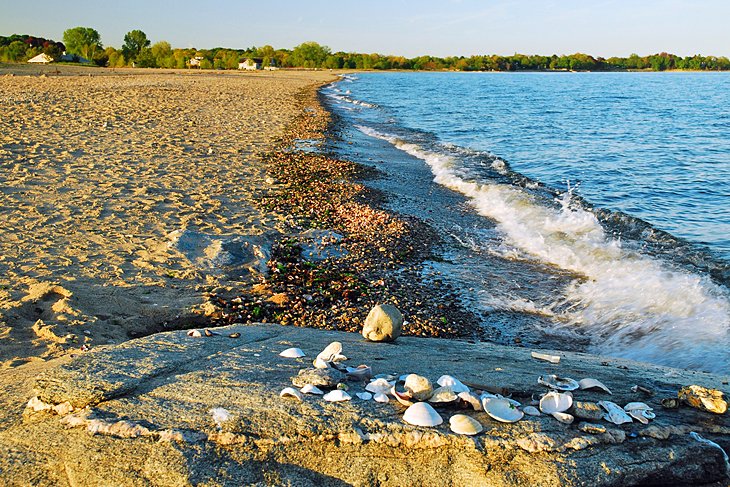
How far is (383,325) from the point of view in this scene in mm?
4891

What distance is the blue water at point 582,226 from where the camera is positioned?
638 centimetres

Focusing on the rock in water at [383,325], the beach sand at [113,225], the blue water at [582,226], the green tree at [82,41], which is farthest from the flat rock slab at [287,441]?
the green tree at [82,41]

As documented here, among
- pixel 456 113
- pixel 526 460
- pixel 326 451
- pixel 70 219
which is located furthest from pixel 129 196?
pixel 456 113

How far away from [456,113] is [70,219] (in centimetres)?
3030

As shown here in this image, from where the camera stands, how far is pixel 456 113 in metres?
35.3

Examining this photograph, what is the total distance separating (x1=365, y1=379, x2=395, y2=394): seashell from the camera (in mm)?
3254

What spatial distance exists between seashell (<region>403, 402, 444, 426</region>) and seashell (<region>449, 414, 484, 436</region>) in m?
0.07

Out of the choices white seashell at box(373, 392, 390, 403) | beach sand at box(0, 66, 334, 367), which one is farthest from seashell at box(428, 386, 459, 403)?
beach sand at box(0, 66, 334, 367)

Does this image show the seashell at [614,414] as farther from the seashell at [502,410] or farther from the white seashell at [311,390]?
the white seashell at [311,390]

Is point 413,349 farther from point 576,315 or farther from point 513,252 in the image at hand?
point 513,252

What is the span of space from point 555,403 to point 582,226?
8.08m

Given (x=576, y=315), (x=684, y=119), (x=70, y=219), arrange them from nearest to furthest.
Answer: (x=576, y=315) → (x=70, y=219) → (x=684, y=119)

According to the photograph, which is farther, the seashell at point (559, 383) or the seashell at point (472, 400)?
the seashell at point (559, 383)

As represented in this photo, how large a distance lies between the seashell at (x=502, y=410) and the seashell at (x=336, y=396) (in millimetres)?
778
